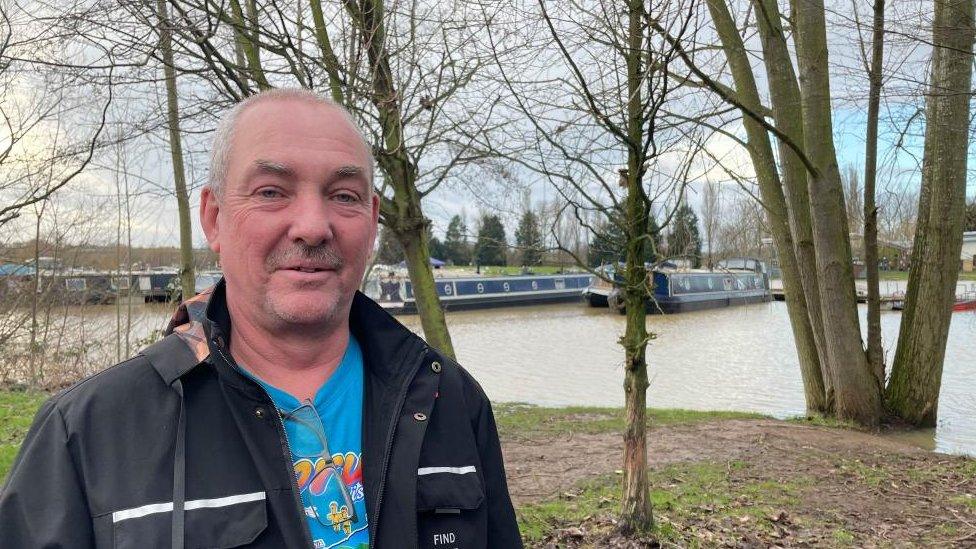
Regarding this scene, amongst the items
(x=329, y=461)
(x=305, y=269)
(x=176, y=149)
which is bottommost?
(x=329, y=461)

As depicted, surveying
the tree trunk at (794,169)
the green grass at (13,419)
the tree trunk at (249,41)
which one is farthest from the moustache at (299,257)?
the tree trunk at (794,169)

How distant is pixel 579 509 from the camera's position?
5297 mm

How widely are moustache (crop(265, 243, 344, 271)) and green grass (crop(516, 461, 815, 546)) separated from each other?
11.6 ft

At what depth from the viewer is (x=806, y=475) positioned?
6.61 metres

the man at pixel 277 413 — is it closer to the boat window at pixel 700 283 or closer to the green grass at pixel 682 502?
the green grass at pixel 682 502

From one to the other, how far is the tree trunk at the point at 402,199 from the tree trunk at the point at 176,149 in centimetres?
131

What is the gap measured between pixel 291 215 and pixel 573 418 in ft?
28.3

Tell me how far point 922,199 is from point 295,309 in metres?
9.81

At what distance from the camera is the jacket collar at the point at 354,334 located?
142cm

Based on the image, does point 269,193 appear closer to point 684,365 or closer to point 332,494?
point 332,494

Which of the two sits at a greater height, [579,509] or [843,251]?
[843,251]

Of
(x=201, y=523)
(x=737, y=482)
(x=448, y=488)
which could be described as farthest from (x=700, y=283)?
(x=201, y=523)

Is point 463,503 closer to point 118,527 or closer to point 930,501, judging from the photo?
point 118,527

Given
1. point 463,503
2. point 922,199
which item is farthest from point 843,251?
point 463,503
